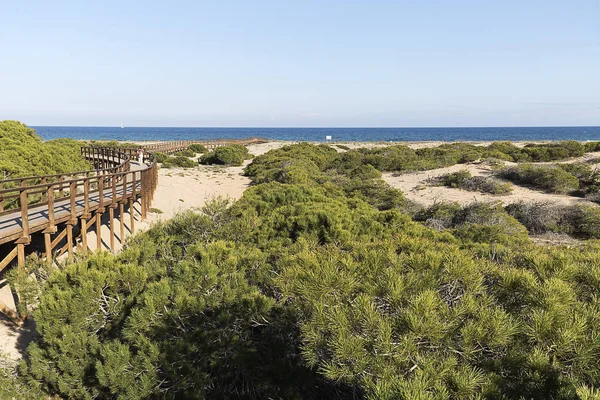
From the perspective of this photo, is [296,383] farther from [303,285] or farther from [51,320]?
[51,320]

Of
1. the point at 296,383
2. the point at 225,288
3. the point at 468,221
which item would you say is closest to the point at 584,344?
the point at 296,383

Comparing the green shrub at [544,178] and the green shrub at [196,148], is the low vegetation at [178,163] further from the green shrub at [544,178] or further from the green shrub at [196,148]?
the green shrub at [544,178]

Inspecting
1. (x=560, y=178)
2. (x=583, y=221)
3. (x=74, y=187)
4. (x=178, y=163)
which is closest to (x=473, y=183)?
(x=560, y=178)

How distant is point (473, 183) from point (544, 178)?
2781 mm

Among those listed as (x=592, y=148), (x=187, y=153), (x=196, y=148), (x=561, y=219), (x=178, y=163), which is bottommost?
(x=561, y=219)

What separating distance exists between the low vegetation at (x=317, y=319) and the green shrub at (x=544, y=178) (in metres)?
12.0

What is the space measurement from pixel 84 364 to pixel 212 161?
30.7m

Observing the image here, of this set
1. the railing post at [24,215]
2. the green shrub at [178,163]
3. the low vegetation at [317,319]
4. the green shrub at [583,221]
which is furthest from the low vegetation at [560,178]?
the green shrub at [178,163]

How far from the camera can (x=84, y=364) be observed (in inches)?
178

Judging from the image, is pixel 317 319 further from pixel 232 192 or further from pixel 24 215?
pixel 232 192

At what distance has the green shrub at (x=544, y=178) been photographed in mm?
15461

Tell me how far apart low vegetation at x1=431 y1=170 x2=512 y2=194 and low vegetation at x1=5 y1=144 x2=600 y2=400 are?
11.1m

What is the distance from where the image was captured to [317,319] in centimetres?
262

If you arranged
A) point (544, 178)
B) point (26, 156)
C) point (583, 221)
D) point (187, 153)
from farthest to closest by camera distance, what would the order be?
point (187, 153)
point (544, 178)
point (26, 156)
point (583, 221)
